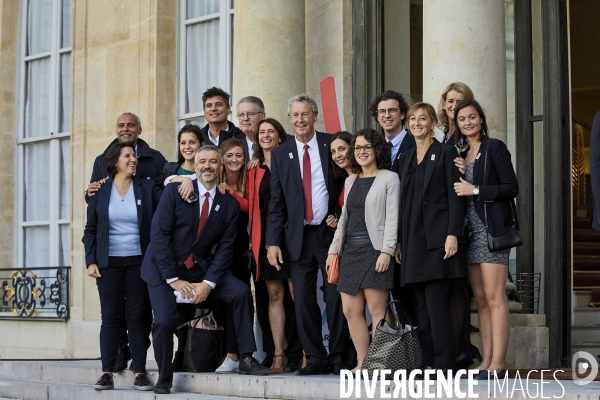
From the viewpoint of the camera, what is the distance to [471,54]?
885 cm

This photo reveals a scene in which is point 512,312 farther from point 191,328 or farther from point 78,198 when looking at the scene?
point 78,198

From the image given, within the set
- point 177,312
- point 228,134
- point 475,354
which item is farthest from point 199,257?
point 475,354

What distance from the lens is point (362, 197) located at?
7680 millimetres

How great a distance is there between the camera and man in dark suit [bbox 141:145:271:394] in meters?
8.23

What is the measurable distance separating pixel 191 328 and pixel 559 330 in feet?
10.9

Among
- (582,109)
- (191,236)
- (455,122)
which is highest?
(582,109)

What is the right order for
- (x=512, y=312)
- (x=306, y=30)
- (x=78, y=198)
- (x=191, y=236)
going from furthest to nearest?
(x=78, y=198)
(x=306, y=30)
(x=512, y=312)
(x=191, y=236)

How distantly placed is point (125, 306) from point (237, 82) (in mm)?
3082

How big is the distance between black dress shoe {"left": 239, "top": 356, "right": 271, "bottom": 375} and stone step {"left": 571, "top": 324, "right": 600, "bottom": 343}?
140 inches

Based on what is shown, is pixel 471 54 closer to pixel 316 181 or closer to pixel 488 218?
pixel 316 181

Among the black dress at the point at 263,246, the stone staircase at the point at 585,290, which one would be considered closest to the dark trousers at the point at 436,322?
the black dress at the point at 263,246

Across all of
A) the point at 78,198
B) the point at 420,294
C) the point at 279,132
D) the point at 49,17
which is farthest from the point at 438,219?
the point at 49,17

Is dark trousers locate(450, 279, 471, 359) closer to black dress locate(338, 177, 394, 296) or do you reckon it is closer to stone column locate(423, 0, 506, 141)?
black dress locate(338, 177, 394, 296)

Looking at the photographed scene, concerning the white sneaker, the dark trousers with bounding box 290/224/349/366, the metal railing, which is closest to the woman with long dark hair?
the white sneaker
